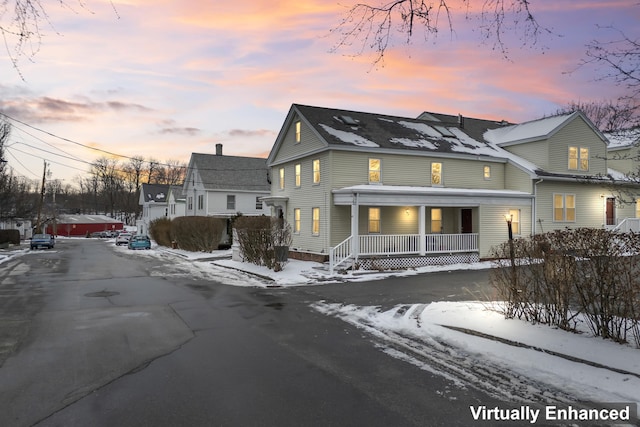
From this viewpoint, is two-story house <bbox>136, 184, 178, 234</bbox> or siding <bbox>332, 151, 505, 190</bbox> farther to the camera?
two-story house <bbox>136, 184, 178, 234</bbox>

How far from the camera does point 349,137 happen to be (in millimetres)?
21766

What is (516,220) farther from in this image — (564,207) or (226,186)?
(226,186)

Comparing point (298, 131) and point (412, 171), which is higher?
point (298, 131)

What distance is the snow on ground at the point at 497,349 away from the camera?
5.40m

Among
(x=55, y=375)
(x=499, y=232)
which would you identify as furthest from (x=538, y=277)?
(x=499, y=232)

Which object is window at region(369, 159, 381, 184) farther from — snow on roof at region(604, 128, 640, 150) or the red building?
the red building

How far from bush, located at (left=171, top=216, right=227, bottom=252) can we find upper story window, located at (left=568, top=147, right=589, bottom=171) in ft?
79.7

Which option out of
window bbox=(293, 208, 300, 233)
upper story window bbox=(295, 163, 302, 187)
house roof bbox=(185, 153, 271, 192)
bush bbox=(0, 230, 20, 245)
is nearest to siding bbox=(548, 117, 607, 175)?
upper story window bbox=(295, 163, 302, 187)

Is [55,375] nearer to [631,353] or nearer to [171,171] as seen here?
[631,353]

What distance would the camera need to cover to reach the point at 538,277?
7.80 m

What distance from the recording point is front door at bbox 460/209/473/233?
23891mm

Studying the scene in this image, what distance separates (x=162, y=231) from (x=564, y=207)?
34.0 m

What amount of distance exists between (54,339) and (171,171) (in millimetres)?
101109

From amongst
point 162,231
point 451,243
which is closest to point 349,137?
point 451,243
